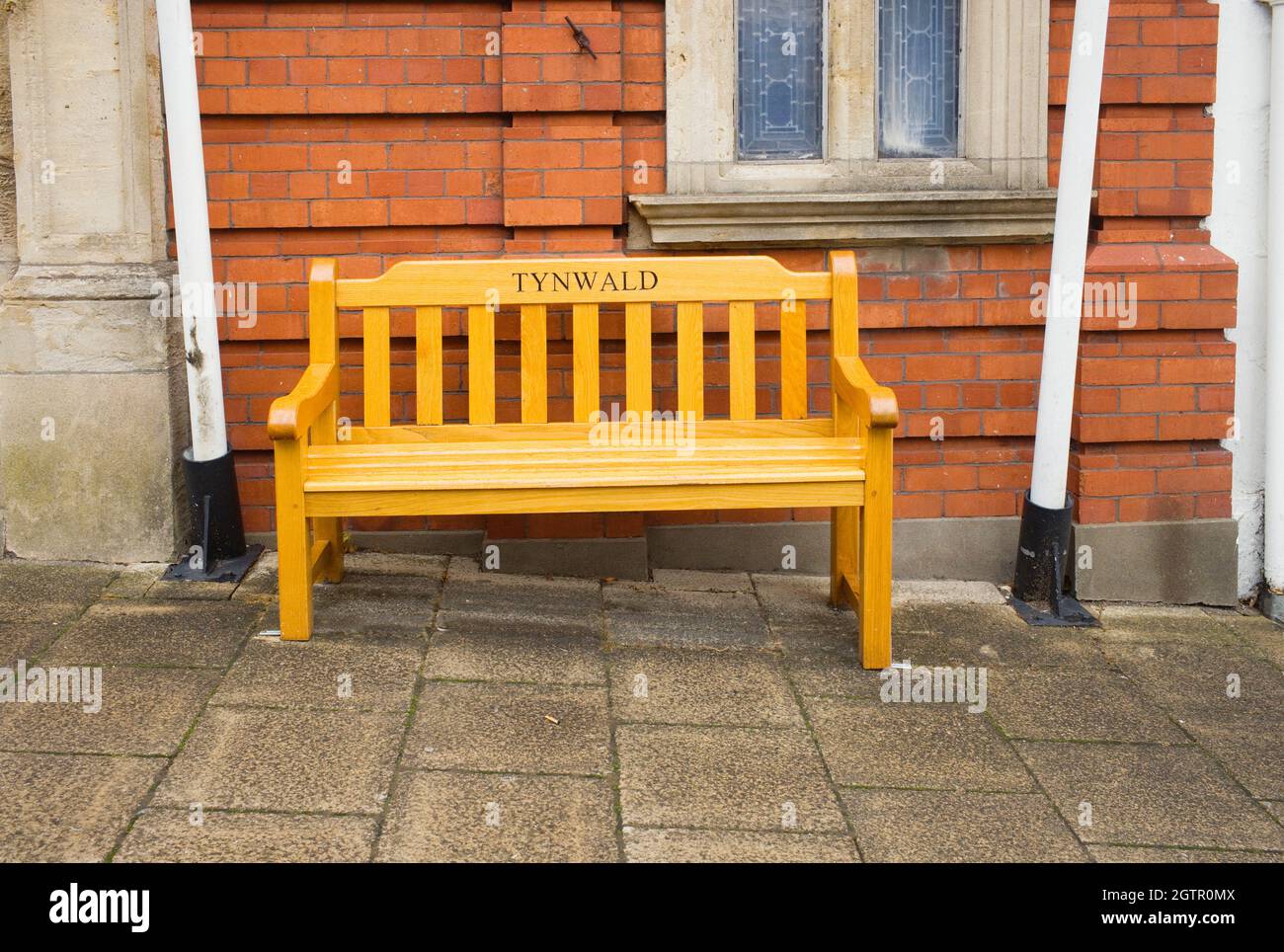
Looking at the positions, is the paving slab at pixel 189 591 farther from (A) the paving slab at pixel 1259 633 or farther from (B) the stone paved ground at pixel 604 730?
(A) the paving slab at pixel 1259 633

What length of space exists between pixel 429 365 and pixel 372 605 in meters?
0.81

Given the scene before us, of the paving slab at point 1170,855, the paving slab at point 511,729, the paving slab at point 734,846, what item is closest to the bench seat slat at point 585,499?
the paving slab at point 511,729

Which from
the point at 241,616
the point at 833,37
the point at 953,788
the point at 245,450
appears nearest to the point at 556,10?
the point at 833,37

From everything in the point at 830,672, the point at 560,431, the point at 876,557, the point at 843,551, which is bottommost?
the point at 830,672

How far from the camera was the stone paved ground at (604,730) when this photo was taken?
3088 millimetres

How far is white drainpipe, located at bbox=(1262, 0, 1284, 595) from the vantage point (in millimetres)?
4914

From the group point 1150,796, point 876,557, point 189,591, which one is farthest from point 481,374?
point 1150,796

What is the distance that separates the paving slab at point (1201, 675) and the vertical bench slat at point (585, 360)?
6.06 feet

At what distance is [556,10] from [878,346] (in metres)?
1.61

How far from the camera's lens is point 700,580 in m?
5.07

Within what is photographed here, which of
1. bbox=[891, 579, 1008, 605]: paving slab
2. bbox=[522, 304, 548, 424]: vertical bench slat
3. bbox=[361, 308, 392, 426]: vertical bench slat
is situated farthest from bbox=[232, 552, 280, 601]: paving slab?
bbox=[891, 579, 1008, 605]: paving slab

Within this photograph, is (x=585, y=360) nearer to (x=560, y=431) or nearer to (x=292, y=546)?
(x=560, y=431)

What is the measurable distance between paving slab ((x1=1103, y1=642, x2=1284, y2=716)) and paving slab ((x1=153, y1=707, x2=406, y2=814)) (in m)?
2.23

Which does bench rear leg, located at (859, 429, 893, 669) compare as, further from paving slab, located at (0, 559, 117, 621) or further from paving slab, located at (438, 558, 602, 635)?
paving slab, located at (0, 559, 117, 621)
